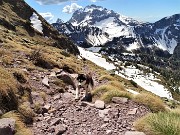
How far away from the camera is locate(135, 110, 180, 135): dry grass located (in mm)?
11938

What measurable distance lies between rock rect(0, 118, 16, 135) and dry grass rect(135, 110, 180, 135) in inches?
194

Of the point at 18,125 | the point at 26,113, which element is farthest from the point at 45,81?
the point at 18,125

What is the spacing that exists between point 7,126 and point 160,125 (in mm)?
5677

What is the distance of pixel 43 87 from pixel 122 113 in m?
8.26

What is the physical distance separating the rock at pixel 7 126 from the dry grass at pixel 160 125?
492 centimetres

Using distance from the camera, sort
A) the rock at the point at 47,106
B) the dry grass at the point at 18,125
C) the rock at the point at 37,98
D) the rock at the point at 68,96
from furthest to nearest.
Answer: the rock at the point at 68,96, the rock at the point at 37,98, the rock at the point at 47,106, the dry grass at the point at 18,125

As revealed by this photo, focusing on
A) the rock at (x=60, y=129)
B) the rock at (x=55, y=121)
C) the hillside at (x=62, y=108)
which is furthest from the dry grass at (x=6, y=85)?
the rock at (x=60, y=129)

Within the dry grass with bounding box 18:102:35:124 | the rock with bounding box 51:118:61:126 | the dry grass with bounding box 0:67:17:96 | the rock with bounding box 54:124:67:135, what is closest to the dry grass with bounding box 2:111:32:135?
→ the dry grass with bounding box 18:102:35:124

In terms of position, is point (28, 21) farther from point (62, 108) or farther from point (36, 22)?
point (62, 108)

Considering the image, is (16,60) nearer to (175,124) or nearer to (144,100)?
(144,100)

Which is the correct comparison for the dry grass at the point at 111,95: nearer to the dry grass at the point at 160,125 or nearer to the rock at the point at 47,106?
the rock at the point at 47,106

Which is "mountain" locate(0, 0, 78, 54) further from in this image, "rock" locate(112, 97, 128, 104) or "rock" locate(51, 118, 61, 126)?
"rock" locate(51, 118, 61, 126)

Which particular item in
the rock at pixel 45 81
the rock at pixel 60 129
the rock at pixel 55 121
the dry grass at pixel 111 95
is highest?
the rock at pixel 45 81

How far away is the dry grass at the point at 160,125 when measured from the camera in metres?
11.9
